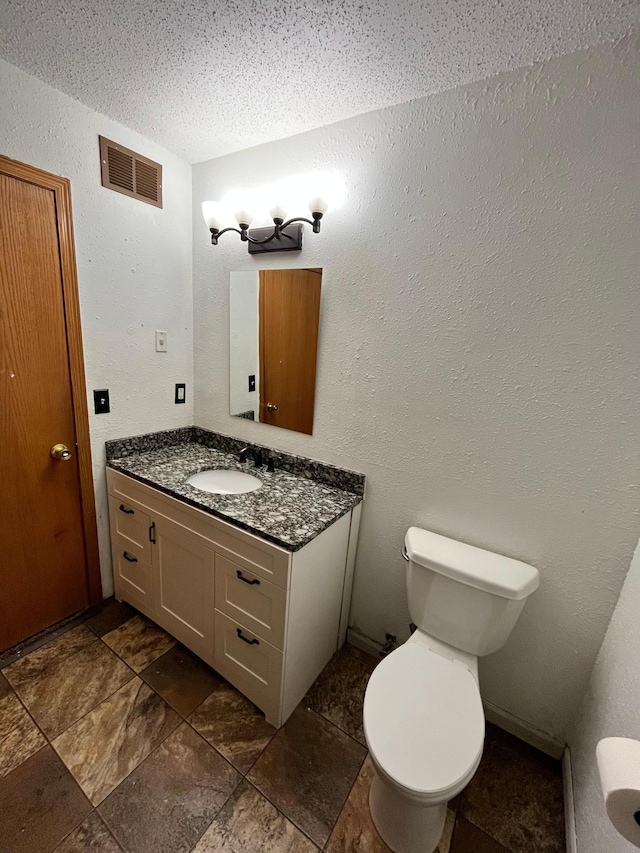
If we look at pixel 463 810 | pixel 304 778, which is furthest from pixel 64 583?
pixel 463 810

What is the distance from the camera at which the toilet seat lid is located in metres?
0.86

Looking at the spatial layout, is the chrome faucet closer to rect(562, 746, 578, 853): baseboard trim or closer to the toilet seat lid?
the toilet seat lid

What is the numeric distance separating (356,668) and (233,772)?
622 mm

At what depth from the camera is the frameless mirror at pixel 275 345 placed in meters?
1.55

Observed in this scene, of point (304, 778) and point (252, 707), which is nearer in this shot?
point (304, 778)

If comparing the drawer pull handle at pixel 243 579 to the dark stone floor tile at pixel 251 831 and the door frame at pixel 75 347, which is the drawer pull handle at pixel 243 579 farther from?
the door frame at pixel 75 347

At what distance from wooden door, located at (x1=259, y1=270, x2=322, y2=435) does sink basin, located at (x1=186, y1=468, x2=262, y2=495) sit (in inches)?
12.0

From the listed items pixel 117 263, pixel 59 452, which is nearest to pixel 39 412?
pixel 59 452

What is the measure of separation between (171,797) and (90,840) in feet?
0.70

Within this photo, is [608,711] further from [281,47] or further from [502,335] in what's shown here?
[281,47]

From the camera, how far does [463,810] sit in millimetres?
1114

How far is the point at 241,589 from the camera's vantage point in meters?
1.27

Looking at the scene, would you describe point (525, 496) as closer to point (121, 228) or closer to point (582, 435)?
point (582, 435)

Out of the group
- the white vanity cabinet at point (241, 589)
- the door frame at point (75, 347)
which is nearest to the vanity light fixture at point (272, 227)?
the door frame at point (75, 347)
